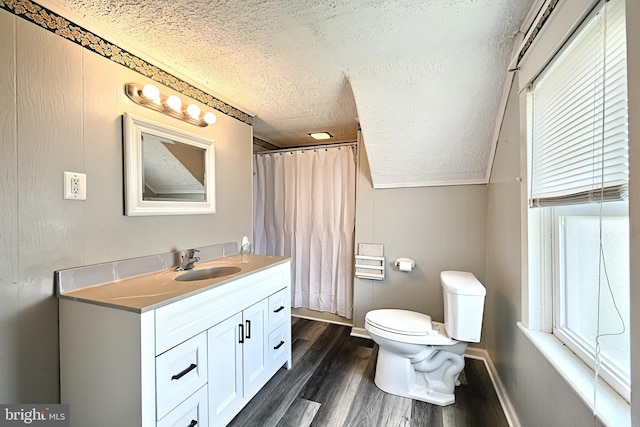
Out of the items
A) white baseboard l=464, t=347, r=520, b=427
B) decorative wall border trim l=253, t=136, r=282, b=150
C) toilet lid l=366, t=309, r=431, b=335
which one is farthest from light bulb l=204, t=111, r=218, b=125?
white baseboard l=464, t=347, r=520, b=427

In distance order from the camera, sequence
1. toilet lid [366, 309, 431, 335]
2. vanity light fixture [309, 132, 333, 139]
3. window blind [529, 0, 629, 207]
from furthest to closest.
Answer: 1. vanity light fixture [309, 132, 333, 139]
2. toilet lid [366, 309, 431, 335]
3. window blind [529, 0, 629, 207]

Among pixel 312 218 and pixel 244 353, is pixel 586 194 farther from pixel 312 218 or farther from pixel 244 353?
pixel 312 218

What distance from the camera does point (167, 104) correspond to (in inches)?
59.6

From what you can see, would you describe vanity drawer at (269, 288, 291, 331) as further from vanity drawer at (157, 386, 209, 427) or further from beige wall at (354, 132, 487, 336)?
beige wall at (354, 132, 487, 336)

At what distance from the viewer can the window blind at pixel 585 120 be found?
74cm

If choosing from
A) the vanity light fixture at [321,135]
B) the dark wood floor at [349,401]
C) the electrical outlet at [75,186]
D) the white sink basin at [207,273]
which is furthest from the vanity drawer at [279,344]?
the vanity light fixture at [321,135]

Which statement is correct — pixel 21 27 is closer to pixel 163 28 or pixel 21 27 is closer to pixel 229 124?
pixel 163 28

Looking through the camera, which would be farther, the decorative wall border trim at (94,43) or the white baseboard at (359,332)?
the white baseboard at (359,332)

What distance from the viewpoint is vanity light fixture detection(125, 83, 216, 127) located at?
4.58ft

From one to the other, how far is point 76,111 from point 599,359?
2328 millimetres

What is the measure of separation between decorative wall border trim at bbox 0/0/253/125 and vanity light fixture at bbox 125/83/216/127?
0.38 feet

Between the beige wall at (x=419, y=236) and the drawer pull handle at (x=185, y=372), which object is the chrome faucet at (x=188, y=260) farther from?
the beige wall at (x=419, y=236)

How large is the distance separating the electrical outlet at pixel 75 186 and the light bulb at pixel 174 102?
0.60m

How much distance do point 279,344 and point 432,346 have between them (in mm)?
1026
